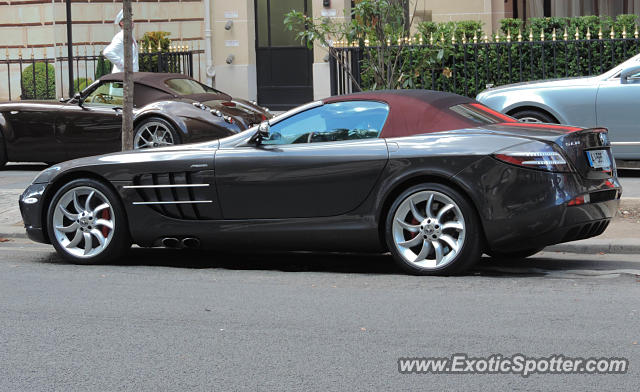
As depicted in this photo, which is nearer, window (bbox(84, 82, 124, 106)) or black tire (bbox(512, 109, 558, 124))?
black tire (bbox(512, 109, 558, 124))

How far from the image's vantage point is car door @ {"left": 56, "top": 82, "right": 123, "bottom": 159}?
1499cm

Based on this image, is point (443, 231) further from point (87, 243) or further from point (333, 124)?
point (87, 243)

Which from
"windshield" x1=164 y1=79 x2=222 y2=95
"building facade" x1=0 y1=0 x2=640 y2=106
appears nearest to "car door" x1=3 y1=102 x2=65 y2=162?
"windshield" x1=164 y1=79 x2=222 y2=95

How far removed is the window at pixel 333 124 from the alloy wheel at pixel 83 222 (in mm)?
1425

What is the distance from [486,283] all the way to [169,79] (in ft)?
28.7

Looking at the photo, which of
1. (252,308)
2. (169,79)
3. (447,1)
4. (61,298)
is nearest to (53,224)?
(61,298)

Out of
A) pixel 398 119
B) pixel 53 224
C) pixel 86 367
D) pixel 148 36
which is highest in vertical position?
pixel 148 36

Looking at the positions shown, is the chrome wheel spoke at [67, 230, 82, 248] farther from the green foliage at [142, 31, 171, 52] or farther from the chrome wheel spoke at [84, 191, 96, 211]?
the green foliage at [142, 31, 171, 52]

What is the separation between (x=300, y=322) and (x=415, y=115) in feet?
7.03

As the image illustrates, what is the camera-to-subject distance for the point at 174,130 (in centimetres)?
1450

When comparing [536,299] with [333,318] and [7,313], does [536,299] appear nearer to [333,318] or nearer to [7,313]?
[333,318]

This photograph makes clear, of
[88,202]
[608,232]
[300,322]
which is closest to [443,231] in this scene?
[300,322]

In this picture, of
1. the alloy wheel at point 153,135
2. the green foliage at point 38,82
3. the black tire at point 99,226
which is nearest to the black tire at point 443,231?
the black tire at point 99,226

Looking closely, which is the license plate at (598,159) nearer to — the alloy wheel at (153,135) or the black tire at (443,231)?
the black tire at (443,231)
